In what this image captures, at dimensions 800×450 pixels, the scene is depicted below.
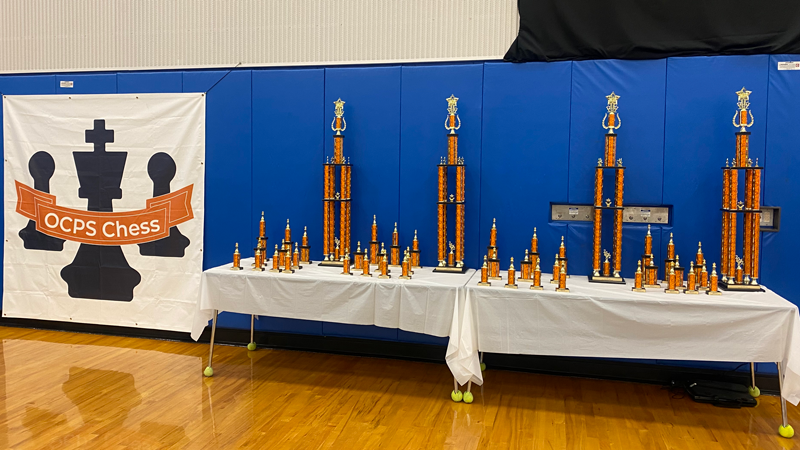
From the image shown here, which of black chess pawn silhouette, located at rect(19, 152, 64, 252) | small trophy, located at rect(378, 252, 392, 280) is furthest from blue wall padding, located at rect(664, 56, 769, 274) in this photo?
black chess pawn silhouette, located at rect(19, 152, 64, 252)

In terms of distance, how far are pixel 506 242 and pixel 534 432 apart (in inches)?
55.6

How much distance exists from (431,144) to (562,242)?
1.17 meters

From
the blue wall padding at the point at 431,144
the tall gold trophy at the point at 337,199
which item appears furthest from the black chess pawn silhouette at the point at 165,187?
the blue wall padding at the point at 431,144

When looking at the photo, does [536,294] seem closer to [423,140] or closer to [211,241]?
[423,140]

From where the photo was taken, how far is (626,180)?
3.89 metres

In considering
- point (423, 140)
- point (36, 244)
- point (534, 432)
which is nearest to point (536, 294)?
point (534, 432)

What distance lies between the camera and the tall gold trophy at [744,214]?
3.49 m

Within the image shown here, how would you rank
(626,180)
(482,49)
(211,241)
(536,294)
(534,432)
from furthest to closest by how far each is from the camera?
(211,241)
(482,49)
(626,180)
(536,294)
(534,432)

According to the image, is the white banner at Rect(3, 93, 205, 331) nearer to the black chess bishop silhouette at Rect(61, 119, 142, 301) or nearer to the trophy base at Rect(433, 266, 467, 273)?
the black chess bishop silhouette at Rect(61, 119, 142, 301)

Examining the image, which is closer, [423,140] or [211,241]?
[423,140]

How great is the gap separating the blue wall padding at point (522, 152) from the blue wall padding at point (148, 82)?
8.01 ft

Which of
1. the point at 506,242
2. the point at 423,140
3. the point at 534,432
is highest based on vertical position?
the point at 423,140

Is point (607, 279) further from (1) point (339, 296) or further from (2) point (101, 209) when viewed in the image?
(2) point (101, 209)

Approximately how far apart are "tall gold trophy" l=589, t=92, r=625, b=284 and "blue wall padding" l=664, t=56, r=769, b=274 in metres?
0.37
